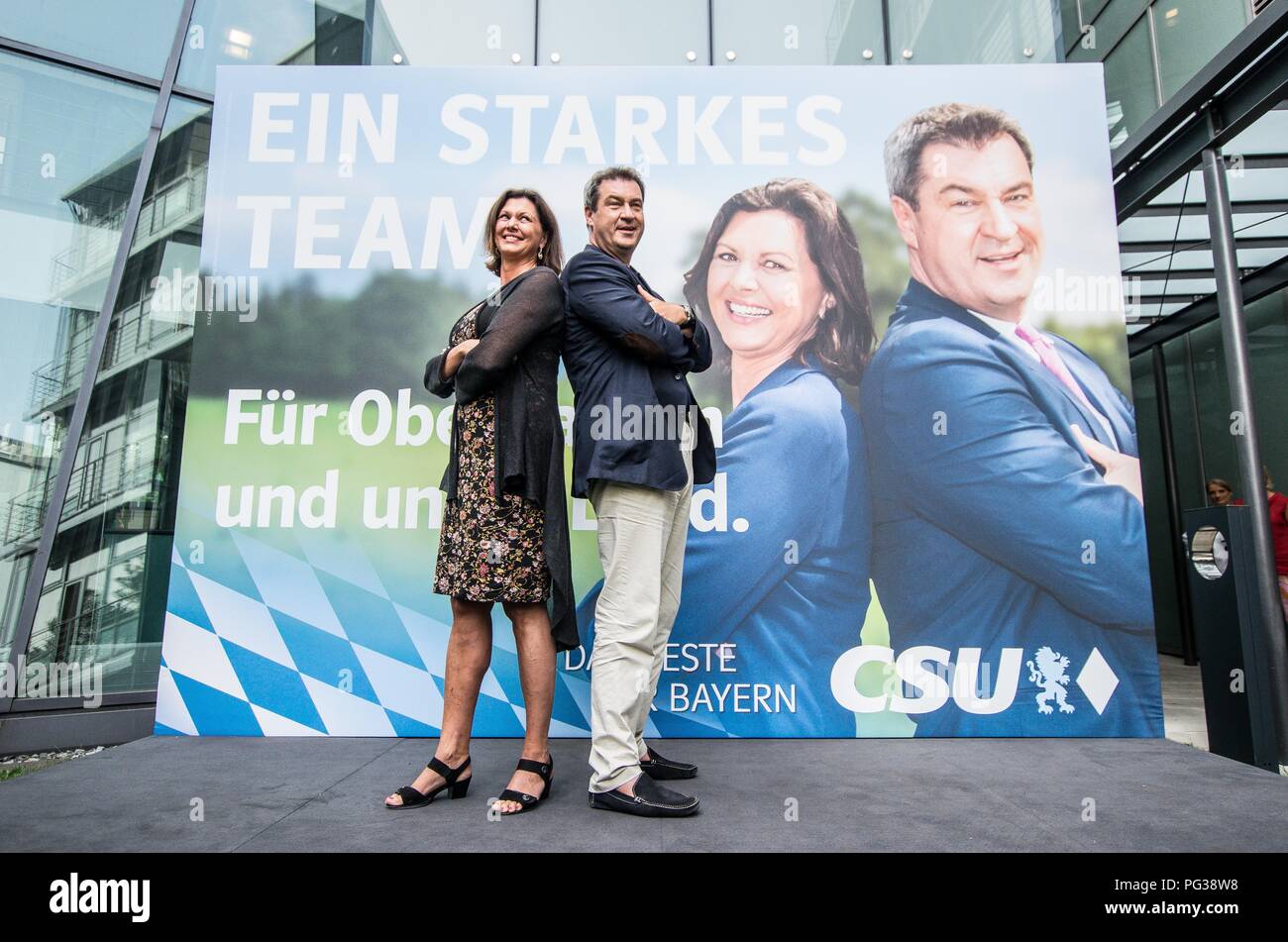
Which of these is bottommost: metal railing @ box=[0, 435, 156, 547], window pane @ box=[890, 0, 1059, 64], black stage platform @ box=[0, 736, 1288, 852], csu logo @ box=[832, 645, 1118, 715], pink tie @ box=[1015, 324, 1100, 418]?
black stage platform @ box=[0, 736, 1288, 852]

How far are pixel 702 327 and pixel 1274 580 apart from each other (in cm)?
258

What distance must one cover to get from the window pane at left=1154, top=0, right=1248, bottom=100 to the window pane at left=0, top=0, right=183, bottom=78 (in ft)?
15.8

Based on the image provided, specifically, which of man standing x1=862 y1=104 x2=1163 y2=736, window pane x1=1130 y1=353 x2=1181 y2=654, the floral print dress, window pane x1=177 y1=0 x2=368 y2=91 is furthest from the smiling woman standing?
window pane x1=1130 y1=353 x2=1181 y2=654

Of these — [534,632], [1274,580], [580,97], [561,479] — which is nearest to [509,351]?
[561,479]

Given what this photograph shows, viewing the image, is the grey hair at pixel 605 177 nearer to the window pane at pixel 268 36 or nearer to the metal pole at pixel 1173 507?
the window pane at pixel 268 36

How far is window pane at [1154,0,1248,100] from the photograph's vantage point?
3.63 metres

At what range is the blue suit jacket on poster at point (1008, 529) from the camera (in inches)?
111

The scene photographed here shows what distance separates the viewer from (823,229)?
3098 mm

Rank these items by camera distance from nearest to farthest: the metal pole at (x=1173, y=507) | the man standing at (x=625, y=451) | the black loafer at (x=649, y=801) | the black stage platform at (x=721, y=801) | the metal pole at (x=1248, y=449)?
the black stage platform at (x=721, y=801)
the black loafer at (x=649, y=801)
the man standing at (x=625, y=451)
the metal pole at (x=1248, y=449)
the metal pole at (x=1173, y=507)

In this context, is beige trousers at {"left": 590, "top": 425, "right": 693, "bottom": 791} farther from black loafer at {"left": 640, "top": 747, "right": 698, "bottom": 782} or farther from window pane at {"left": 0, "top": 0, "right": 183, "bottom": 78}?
window pane at {"left": 0, "top": 0, "right": 183, "bottom": 78}

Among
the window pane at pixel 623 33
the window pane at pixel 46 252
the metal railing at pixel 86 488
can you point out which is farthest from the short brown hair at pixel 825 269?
the window pane at pixel 46 252

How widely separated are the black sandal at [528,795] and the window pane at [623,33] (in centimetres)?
306

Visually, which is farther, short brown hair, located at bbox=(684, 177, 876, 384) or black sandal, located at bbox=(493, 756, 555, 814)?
short brown hair, located at bbox=(684, 177, 876, 384)
